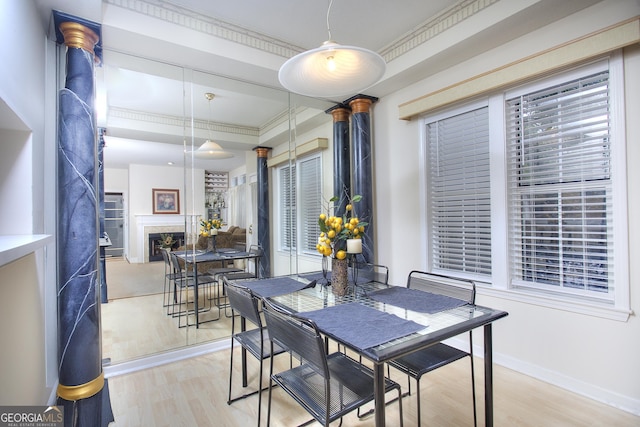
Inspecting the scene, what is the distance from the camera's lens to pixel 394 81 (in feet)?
9.93

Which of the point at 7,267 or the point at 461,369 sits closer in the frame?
the point at 7,267

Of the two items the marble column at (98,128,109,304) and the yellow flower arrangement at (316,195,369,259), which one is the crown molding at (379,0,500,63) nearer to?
the yellow flower arrangement at (316,195,369,259)

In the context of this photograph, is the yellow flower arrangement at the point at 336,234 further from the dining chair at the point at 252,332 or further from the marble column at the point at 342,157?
the marble column at the point at 342,157

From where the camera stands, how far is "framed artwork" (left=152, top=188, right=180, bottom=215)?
2.83m

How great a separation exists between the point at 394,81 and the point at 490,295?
2074 mm

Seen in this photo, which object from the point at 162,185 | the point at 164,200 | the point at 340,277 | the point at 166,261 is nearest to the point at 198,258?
the point at 166,261

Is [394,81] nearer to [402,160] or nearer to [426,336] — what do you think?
[402,160]

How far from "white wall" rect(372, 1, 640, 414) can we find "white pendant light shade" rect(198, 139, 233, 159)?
5.75ft

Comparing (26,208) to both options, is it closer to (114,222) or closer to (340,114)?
(114,222)

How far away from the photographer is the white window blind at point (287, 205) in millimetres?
3652

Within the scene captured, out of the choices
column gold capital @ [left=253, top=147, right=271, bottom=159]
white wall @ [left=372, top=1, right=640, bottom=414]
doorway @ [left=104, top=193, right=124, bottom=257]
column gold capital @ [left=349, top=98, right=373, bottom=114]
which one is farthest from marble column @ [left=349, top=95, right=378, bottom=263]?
doorway @ [left=104, top=193, right=124, bottom=257]

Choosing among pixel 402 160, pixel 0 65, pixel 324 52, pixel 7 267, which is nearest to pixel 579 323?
pixel 402 160

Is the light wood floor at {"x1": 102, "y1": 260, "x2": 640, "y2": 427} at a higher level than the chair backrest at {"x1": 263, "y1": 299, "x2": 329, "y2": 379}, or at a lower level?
lower

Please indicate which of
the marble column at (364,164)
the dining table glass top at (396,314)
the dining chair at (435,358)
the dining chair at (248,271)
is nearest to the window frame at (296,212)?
the dining chair at (248,271)
